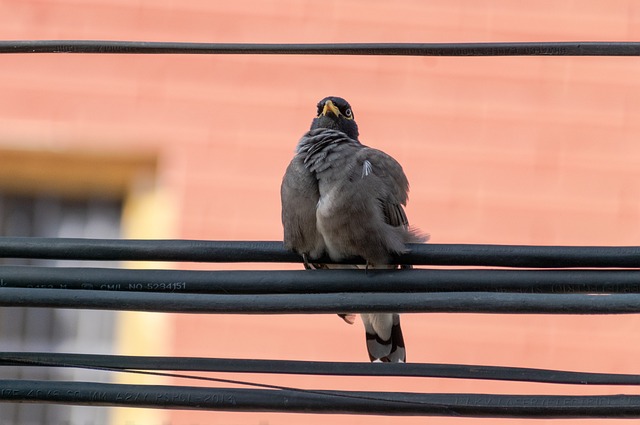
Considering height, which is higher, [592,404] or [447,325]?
[592,404]

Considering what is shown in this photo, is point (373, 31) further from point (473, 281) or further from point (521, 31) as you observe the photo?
point (473, 281)

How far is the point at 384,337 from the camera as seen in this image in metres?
5.16

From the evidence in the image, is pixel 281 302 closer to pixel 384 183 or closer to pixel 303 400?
pixel 303 400

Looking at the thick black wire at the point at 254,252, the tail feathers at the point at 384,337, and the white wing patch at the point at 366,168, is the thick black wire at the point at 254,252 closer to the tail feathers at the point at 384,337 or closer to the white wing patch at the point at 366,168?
the white wing patch at the point at 366,168

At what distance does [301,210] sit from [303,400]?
1293 millimetres

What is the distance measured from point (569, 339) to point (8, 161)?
3.09 m

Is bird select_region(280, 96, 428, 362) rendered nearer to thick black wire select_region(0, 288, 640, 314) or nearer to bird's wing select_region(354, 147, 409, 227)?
bird's wing select_region(354, 147, 409, 227)

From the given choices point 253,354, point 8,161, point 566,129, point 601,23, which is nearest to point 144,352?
point 253,354

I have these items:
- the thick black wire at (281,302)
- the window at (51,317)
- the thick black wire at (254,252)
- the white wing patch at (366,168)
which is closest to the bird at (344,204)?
Result: the white wing patch at (366,168)

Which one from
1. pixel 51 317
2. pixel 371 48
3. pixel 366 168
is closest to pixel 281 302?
pixel 371 48

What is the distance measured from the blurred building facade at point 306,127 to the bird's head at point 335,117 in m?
1.36

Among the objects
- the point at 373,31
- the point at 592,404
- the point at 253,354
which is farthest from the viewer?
the point at 373,31

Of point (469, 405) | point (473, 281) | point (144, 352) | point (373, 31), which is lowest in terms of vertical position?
point (144, 352)

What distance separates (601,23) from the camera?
6855 mm
